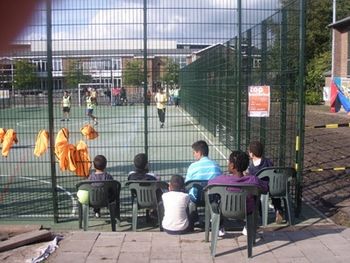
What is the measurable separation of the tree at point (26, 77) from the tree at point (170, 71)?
1893mm

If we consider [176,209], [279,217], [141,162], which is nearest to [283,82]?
[279,217]

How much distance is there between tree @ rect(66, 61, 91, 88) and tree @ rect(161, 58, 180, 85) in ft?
3.78

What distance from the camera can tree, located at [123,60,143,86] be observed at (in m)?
7.27

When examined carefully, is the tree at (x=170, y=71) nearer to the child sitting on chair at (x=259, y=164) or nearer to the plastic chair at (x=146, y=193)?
the child sitting on chair at (x=259, y=164)

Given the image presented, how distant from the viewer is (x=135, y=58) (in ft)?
23.7

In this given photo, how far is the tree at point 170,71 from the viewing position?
24.2 feet

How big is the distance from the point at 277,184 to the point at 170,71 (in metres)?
2.27

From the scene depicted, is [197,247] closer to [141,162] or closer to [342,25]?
[141,162]

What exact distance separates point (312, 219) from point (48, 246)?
3.84m

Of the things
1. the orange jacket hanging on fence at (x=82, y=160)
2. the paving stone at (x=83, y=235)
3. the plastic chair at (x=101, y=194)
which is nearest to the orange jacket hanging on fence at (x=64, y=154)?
the orange jacket hanging on fence at (x=82, y=160)

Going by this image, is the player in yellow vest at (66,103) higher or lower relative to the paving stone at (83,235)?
higher

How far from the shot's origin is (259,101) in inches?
304

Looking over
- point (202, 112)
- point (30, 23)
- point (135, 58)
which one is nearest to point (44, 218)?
point (135, 58)

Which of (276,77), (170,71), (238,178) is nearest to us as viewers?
(238,178)
